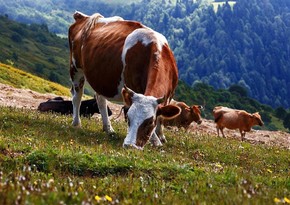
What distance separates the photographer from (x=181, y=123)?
35.4 metres

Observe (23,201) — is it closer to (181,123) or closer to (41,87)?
(181,123)

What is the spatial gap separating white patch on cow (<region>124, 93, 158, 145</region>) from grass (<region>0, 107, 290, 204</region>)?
59 centimetres

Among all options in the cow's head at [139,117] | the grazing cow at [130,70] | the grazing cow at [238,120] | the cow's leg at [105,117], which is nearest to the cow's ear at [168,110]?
the grazing cow at [130,70]

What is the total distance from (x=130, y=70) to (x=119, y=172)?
624 centimetres

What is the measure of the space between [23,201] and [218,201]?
2503mm

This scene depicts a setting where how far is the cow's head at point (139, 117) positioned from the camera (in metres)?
12.2

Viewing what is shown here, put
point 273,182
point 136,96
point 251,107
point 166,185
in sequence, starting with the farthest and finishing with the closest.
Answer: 1. point 251,107
2. point 136,96
3. point 273,182
4. point 166,185

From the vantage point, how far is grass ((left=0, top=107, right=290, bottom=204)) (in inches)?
212

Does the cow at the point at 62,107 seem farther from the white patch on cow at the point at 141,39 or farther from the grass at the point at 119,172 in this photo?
the white patch on cow at the point at 141,39

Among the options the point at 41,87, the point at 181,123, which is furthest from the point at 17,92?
the point at 41,87

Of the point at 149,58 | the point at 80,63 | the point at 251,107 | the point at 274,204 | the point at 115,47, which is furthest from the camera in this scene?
the point at 251,107

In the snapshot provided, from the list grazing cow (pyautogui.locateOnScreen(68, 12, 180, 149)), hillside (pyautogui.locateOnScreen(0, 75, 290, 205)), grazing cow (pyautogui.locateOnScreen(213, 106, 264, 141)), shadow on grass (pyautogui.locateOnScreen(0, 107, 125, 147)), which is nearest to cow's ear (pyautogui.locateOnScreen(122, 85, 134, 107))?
grazing cow (pyautogui.locateOnScreen(68, 12, 180, 149))

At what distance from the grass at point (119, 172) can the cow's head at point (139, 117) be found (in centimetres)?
51

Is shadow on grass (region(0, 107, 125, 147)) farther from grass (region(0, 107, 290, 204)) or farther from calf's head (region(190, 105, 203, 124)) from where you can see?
calf's head (region(190, 105, 203, 124))
